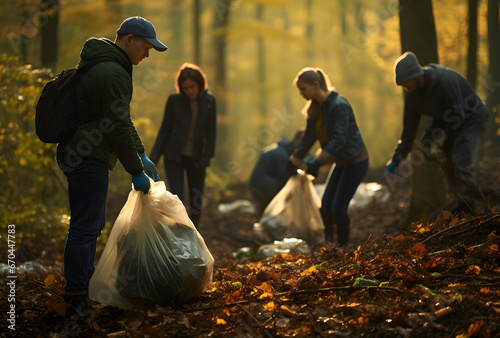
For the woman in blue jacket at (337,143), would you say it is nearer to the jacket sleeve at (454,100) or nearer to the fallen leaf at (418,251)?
the jacket sleeve at (454,100)

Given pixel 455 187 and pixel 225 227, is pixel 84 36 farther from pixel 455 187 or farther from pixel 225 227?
pixel 455 187

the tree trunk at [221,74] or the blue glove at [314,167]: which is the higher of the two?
the tree trunk at [221,74]

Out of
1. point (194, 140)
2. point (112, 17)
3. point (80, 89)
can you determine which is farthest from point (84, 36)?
point (80, 89)

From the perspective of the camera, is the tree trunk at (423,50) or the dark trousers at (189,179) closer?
the dark trousers at (189,179)

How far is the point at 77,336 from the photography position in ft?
9.86

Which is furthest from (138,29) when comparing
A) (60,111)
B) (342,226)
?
(342,226)

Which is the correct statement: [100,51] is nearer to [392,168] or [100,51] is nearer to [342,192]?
[342,192]

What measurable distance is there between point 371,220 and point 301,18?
19.7 meters

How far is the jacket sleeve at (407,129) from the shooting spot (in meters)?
5.35

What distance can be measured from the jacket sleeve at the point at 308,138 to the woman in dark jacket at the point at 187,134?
101 cm

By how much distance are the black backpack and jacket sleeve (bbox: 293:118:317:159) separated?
2.84 metres

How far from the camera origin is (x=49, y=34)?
805 centimetres

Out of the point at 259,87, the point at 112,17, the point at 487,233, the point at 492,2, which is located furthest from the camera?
the point at 259,87

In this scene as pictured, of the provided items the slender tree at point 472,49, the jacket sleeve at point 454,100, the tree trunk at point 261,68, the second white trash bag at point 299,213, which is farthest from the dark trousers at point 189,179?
the tree trunk at point 261,68
